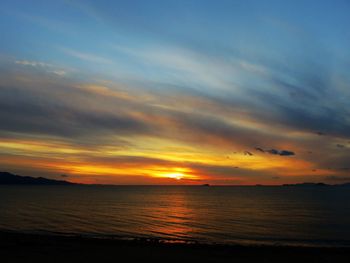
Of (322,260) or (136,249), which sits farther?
(136,249)

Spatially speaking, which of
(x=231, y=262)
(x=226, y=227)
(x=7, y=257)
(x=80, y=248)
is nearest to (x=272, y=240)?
(x=226, y=227)

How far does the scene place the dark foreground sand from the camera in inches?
1033

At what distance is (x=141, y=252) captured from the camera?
2894 cm

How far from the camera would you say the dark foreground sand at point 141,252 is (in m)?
26.2

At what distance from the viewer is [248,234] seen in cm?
4753

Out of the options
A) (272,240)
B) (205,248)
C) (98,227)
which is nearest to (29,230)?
(98,227)

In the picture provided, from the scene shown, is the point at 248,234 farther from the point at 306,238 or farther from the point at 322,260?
the point at 322,260

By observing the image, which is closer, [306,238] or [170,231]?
[306,238]

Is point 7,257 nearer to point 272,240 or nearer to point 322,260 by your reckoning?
point 322,260

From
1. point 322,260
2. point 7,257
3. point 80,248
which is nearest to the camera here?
point 7,257

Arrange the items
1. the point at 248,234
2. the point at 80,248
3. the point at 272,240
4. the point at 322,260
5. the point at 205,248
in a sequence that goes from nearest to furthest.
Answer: the point at 322,260 < the point at 80,248 < the point at 205,248 < the point at 272,240 < the point at 248,234

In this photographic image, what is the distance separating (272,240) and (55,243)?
24157 millimetres

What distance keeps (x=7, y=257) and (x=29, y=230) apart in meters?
23.5

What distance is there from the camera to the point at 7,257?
2561cm
